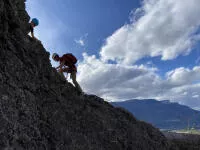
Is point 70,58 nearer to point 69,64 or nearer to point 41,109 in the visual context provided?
point 69,64

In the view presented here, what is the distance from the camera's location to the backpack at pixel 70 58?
614 inches

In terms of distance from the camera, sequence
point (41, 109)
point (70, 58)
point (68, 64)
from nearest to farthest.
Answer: point (41, 109) < point (70, 58) < point (68, 64)

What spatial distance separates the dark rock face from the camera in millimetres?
8883

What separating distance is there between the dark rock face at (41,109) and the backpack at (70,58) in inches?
64.8

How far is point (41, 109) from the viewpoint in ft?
34.1

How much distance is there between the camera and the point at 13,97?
920 centimetres

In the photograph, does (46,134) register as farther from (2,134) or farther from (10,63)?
(10,63)

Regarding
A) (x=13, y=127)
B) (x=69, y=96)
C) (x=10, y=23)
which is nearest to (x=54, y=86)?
(x=69, y=96)

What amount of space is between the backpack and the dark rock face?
5.40 ft

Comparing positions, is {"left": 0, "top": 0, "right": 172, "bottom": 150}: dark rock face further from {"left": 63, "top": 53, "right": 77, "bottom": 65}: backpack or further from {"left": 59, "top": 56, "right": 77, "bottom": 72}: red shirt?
{"left": 63, "top": 53, "right": 77, "bottom": 65}: backpack

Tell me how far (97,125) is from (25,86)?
4.63m

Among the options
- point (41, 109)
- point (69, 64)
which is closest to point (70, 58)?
point (69, 64)

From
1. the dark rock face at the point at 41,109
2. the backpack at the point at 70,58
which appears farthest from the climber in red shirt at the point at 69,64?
the dark rock face at the point at 41,109

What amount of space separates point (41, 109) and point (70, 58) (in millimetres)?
5774
